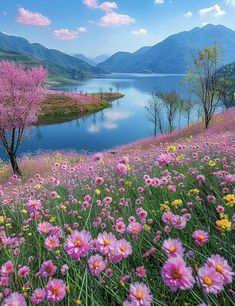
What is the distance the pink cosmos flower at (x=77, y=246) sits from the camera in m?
1.80

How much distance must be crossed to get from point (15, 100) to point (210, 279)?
883 inches

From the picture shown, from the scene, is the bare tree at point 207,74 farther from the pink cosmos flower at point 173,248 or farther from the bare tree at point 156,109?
the pink cosmos flower at point 173,248

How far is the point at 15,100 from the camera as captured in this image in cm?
2217

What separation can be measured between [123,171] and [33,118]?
20506 mm

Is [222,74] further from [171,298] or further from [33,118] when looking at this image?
[171,298]

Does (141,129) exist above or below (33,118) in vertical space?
below

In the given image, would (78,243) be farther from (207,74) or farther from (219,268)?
(207,74)

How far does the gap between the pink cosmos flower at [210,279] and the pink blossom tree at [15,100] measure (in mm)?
21496

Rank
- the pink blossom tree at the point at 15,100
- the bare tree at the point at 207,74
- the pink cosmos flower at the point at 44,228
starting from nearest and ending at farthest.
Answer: the pink cosmos flower at the point at 44,228, the pink blossom tree at the point at 15,100, the bare tree at the point at 207,74

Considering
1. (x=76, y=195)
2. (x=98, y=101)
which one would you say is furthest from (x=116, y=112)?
(x=76, y=195)

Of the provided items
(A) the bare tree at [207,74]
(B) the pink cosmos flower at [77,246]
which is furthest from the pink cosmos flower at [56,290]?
(A) the bare tree at [207,74]

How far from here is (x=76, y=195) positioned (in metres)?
6.45

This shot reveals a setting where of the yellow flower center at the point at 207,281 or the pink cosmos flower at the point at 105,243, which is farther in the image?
the pink cosmos flower at the point at 105,243

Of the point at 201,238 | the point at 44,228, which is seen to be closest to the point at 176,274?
the point at 201,238
